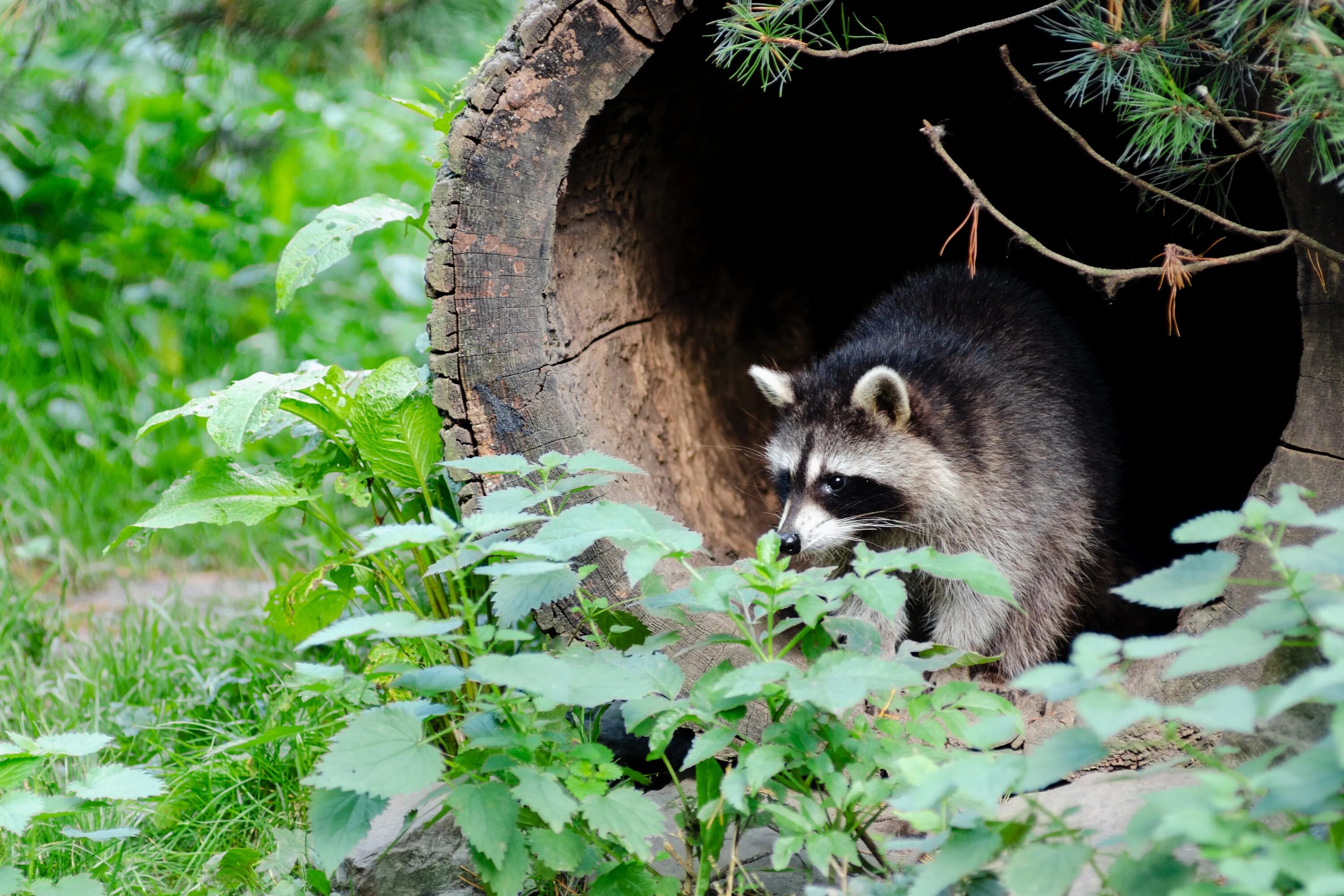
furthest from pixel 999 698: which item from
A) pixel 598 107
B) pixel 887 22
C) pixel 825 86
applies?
pixel 825 86

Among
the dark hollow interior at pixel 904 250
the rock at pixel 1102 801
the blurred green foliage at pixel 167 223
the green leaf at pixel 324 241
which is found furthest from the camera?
the blurred green foliage at pixel 167 223

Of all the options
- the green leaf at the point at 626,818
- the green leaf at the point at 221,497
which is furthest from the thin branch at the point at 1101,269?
the green leaf at the point at 221,497

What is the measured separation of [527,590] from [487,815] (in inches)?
15.5

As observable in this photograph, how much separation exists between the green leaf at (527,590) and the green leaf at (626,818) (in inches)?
12.7

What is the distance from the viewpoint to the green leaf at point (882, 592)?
1.72m

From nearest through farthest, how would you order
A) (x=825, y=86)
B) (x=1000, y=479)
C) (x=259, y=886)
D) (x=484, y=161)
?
1. (x=259, y=886)
2. (x=484, y=161)
3. (x=1000, y=479)
4. (x=825, y=86)

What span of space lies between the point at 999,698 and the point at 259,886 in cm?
147

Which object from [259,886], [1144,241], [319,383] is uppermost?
[1144,241]

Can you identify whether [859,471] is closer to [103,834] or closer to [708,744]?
[708,744]

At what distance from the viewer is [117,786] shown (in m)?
2.05

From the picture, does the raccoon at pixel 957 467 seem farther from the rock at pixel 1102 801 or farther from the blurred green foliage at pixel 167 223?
the blurred green foliage at pixel 167 223

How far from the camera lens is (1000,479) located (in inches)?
123

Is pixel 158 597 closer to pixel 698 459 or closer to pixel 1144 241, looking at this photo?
pixel 698 459

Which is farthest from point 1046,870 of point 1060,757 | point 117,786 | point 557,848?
point 117,786
